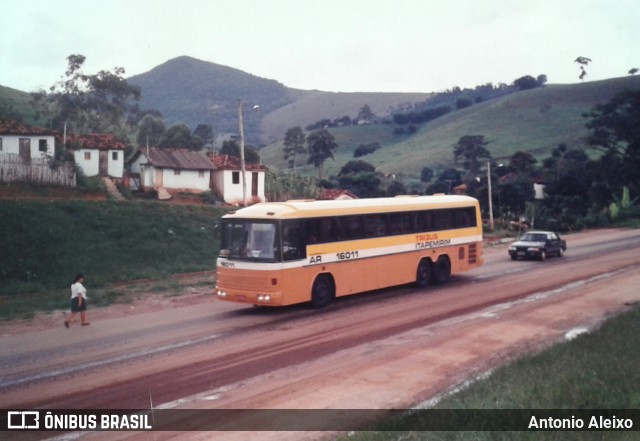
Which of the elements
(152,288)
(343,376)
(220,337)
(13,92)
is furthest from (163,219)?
(13,92)

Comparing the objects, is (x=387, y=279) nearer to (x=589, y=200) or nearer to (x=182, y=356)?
(x=182, y=356)

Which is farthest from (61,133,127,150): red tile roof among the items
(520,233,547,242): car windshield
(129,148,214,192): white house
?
(520,233,547,242): car windshield

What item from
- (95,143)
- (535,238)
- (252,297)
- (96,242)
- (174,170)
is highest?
(95,143)

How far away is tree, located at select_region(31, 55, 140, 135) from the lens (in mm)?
75750

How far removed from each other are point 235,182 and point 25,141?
56.6 ft

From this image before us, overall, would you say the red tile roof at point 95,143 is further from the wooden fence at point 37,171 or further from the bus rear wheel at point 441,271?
the bus rear wheel at point 441,271

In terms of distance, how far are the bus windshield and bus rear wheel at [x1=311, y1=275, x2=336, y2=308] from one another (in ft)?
6.28

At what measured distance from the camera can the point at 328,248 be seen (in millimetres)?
18797

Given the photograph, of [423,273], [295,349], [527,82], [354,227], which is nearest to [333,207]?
[354,227]

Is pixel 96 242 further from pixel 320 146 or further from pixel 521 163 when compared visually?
pixel 320 146

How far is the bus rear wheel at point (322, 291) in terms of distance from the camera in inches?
731

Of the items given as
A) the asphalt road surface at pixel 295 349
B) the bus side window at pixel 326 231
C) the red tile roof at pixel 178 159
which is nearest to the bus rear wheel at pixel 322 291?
the asphalt road surface at pixel 295 349

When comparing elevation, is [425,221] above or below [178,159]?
below

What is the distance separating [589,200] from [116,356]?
202 feet
